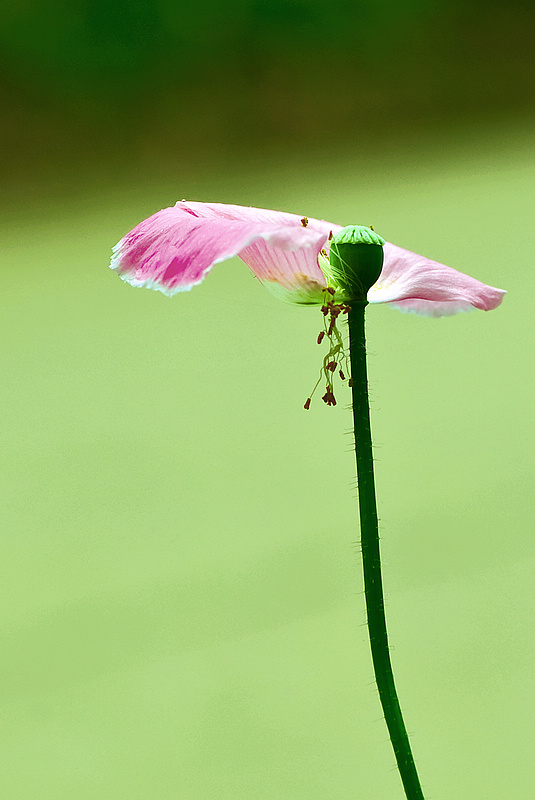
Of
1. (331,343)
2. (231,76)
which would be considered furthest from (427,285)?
(231,76)

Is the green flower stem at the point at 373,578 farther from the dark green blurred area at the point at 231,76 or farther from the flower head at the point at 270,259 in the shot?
the dark green blurred area at the point at 231,76

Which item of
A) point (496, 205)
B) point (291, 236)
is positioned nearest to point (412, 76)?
point (496, 205)

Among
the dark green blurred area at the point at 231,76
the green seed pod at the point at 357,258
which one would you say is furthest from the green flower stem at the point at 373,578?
the dark green blurred area at the point at 231,76

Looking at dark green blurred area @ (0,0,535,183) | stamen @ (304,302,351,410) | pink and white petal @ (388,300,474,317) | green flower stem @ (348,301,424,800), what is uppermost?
dark green blurred area @ (0,0,535,183)

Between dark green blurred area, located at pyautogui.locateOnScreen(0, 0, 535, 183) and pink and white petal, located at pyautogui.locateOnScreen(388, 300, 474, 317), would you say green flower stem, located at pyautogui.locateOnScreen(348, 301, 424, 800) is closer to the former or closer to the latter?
pink and white petal, located at pyautogui.locateOnScreen(388, 300, 474, 317)

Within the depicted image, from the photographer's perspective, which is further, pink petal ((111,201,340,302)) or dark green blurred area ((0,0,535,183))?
dark green blurred area ((0,0,535,183))

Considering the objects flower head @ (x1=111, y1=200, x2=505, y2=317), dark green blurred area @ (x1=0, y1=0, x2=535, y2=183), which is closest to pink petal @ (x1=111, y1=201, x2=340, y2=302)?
flower head @ (x1=111, y1=200, x2=505, y2=317)
